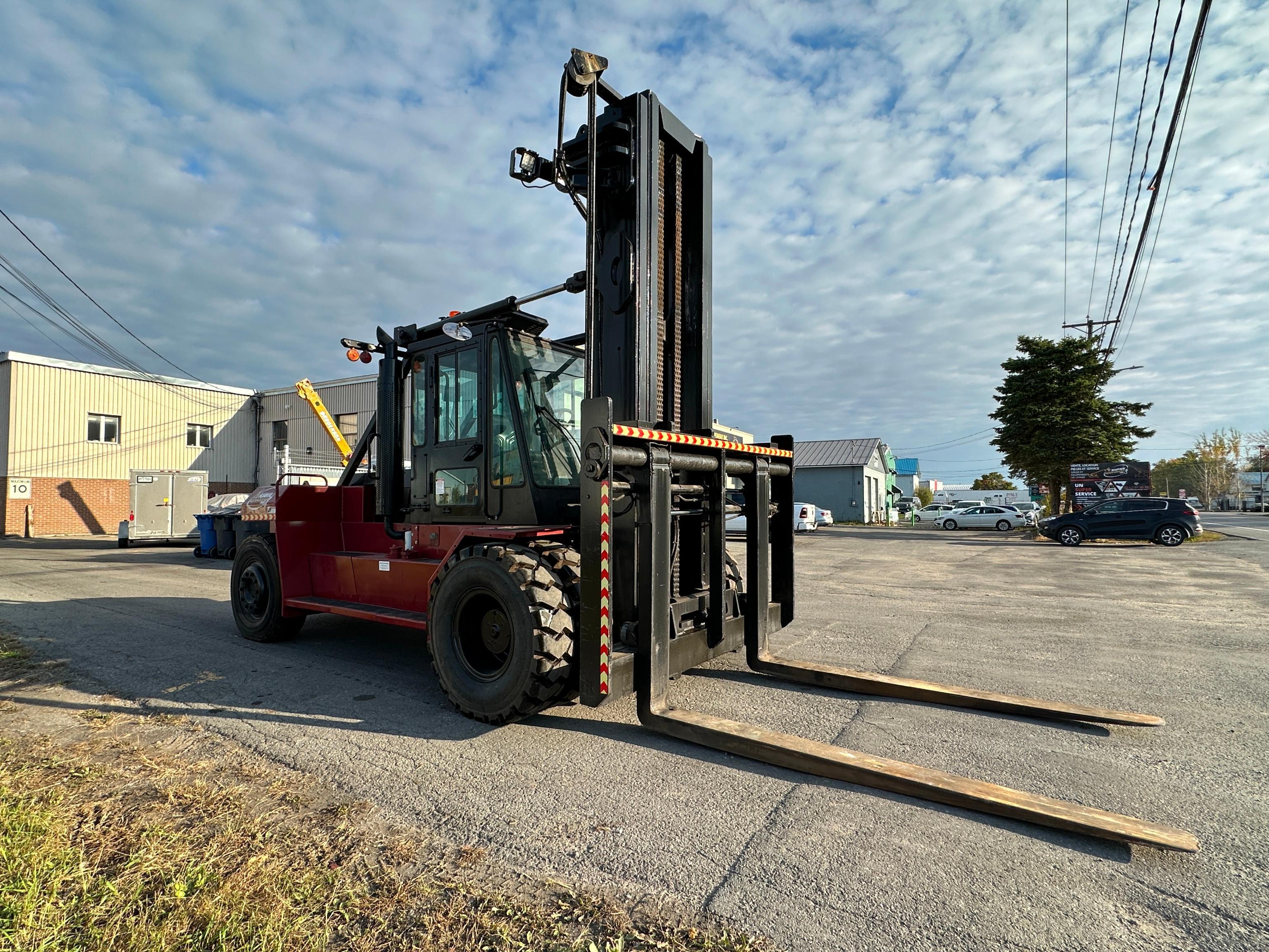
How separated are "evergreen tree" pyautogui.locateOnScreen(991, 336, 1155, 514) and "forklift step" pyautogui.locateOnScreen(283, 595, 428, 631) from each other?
30721 mm

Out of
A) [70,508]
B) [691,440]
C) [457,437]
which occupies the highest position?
[457,437]

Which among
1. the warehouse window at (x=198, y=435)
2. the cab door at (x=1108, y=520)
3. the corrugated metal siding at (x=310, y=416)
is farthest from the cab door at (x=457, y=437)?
the warehouse window at (x=198, y=435)

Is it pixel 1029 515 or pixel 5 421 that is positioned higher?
pixel 5 421

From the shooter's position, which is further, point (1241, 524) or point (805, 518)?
point (1241, 524)

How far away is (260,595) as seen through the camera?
7.39m

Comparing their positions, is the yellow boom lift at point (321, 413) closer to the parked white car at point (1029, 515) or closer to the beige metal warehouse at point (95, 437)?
the beige metal warehouse at point (95, 437)

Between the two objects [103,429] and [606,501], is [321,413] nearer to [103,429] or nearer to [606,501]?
[103,429]

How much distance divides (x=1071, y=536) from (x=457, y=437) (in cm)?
2565

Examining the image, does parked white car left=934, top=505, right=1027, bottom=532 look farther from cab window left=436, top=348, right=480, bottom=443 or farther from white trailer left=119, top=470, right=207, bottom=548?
cab window left=436, top=348, right=480, bottom=443

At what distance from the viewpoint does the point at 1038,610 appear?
9922 millimetres

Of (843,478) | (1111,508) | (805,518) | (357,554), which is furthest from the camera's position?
(843,478)

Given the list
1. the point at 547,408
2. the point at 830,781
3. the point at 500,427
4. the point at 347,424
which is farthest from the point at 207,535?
the point at 830,781

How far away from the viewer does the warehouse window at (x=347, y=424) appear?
111ft

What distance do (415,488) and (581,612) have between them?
2.78m
